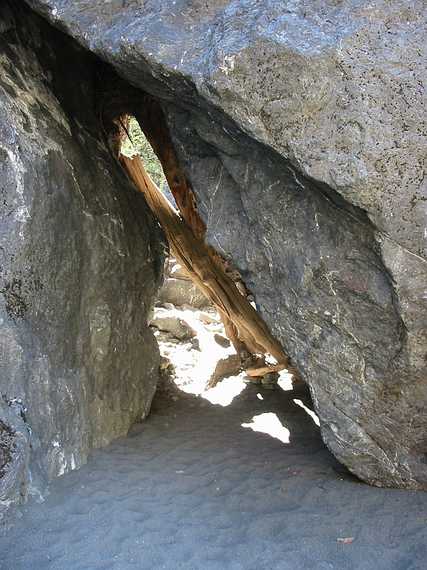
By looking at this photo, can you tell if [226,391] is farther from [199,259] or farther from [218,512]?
[218,512]

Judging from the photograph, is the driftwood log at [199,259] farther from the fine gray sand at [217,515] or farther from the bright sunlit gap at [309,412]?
the fine gray sand at [217,515]

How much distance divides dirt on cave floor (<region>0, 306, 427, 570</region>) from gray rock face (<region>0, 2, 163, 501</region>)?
0.81 feet

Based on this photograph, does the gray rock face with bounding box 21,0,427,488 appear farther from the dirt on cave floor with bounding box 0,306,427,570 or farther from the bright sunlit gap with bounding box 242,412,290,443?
the bright sunlit gap with bounding box 242,412,290,443

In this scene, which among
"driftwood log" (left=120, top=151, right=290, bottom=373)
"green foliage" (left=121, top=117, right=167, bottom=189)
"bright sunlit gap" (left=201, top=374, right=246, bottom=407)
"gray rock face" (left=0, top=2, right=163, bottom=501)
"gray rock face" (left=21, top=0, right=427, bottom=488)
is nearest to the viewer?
"gray rock face" (left=21, top=0, right=427, bottom=488)

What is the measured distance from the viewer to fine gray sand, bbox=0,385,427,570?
2578 millimetres

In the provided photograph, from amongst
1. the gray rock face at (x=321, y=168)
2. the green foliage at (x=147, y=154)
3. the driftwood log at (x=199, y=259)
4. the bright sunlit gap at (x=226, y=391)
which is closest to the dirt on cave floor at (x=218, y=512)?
the gray rock face at (x=321, y=168)

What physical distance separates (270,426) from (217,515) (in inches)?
61.4

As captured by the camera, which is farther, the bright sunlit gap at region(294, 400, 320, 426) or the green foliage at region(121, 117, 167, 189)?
the green foliage at region(121, 117, 167, 189)

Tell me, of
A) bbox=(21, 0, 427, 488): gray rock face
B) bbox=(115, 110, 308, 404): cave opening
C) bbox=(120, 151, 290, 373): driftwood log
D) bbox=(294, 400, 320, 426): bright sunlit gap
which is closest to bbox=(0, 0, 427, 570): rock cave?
bbox=(21, 0, 427, 488): gray rock face

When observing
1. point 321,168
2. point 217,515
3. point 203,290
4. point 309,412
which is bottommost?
point 217,515

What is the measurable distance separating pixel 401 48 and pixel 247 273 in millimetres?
1554

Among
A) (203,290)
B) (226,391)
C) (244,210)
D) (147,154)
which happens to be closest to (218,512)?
(244,210)

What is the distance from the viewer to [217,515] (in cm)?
301

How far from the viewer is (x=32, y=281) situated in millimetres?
3225
